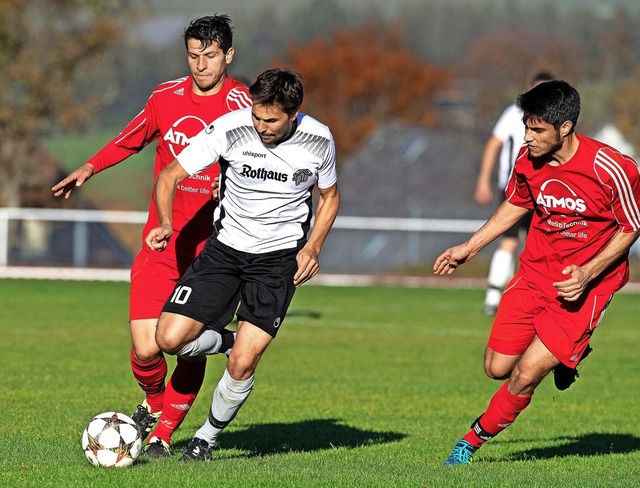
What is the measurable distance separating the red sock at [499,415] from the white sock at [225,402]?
55.8 inches

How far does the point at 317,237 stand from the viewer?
725cm

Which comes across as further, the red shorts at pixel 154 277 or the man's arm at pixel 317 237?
the red shorts at pixel 154 277

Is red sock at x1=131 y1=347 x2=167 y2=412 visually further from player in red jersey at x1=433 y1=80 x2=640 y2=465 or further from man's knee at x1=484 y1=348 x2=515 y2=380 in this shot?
man's knee at x1=484 y1=348 x2=515 y2=380

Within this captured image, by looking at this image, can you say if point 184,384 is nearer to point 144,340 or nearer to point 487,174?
point 144,340

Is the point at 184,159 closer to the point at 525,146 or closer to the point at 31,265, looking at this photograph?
the point at 525,146

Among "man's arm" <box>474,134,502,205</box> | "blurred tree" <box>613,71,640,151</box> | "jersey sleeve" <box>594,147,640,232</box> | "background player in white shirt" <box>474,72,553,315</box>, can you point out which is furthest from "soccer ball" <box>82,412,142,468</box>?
"blurred tree" <box>613,71,640,151</box>

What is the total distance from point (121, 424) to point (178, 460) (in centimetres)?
43

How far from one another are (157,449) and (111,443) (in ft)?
2.39

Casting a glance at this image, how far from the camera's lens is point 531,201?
7434mm

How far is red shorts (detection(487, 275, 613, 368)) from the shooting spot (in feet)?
23.9

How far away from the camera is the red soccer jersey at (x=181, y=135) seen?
784 cm

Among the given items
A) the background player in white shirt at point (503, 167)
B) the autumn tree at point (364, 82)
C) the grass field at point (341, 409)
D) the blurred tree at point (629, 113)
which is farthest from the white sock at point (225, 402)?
the autumn tree at point (364, 82)

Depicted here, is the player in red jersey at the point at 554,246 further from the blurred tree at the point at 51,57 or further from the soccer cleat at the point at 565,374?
the blurred tree at the point at 51,57

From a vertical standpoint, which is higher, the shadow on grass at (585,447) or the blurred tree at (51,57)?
the shadow on grass at (585,447)
